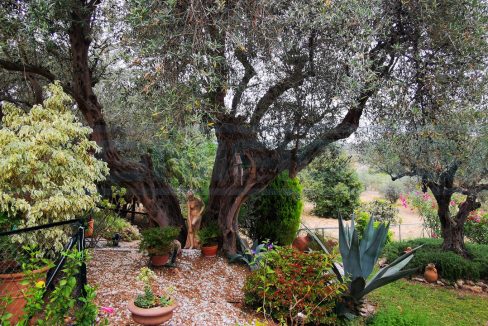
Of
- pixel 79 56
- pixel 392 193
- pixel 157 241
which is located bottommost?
pixel 157 241

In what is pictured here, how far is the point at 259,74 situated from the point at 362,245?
2.82 m

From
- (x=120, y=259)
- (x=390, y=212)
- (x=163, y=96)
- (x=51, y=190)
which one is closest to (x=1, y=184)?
(x=51, y=190)

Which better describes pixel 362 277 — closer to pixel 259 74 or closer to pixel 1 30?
pixel 259 74

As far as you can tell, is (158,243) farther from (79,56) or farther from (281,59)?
(281,59)

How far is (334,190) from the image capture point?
1484 centimetres

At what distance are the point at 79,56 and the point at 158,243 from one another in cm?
274

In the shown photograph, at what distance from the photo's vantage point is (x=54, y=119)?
3582 millimetres

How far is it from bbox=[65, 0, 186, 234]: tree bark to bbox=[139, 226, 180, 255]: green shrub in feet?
2.58

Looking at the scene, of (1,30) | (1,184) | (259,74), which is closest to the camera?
(1,184)

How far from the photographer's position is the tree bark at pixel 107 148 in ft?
15.0

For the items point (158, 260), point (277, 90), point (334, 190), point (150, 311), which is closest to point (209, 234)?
point (158, 260)

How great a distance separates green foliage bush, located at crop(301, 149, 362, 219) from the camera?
14.8 m

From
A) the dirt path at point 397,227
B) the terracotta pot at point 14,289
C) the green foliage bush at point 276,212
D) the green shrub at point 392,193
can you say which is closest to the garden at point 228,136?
the terracotta pot at point 14,289

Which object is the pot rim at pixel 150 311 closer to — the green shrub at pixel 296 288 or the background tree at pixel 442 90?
the green shrub at pixel 296 288
